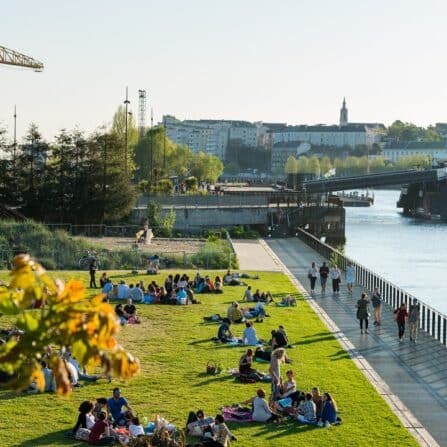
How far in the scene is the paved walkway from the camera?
1895 centimetres

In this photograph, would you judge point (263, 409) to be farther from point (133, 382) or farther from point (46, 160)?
point (46, 160)

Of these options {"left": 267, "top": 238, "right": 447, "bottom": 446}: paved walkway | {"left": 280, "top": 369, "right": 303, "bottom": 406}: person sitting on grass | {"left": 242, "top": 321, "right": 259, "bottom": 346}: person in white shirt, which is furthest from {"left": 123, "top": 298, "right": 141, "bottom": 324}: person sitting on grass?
{"left": 280, "top": 369, "right": 303, "bottom": 406}: person sitting on grass

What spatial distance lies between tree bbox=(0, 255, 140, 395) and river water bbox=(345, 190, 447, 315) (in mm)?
36978

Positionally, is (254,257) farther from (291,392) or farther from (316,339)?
(291,392)

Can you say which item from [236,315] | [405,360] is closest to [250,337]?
[236,315]

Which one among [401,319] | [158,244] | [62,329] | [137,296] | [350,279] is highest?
[62,329]

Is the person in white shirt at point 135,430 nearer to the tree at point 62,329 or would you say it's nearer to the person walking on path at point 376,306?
the tree at point 62,329

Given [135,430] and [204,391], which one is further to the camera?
[204,391]

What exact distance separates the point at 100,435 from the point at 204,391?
4.21 meters

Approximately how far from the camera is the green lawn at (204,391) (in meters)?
16.7

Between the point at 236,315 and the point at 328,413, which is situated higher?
the point at 328,413

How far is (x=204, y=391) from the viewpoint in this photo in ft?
64.9

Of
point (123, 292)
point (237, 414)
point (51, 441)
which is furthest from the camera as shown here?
point (123, 292)

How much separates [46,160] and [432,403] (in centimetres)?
5092
